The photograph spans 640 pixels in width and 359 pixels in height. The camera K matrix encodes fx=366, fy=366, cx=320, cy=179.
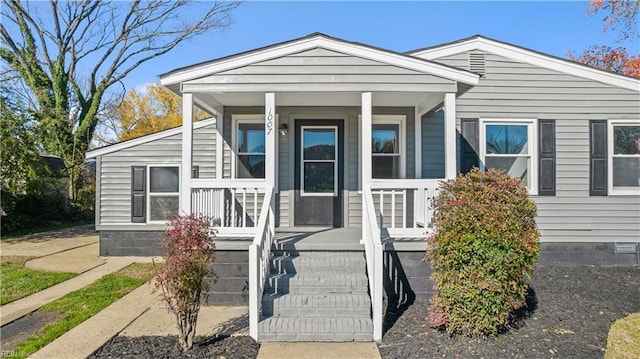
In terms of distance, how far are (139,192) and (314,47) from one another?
18.2 ft

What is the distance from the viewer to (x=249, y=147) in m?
6.98

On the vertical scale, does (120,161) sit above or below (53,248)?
above

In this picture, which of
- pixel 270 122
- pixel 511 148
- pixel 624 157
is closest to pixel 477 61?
pixel 511 148

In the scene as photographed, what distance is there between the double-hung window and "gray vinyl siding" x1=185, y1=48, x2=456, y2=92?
1.76 metres

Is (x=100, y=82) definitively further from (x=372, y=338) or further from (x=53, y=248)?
(x=372, y=338)

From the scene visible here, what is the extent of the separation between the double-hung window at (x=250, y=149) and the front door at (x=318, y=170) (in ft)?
2.29

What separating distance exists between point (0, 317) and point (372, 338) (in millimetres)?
4699

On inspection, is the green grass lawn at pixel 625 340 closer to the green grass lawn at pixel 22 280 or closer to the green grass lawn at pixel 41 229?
the green grass lawn at pixel 22 280

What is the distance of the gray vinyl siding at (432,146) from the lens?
6.88 metres

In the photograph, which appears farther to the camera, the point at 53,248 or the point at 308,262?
the point at 53,248

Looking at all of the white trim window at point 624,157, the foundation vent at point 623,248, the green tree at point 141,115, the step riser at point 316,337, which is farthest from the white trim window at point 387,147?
the green tree at point 141,115

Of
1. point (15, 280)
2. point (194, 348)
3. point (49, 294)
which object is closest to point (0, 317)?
point (49, 294)

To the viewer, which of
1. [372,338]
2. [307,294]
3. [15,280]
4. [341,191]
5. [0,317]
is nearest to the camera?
[372,338]

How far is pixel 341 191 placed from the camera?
679 cm
